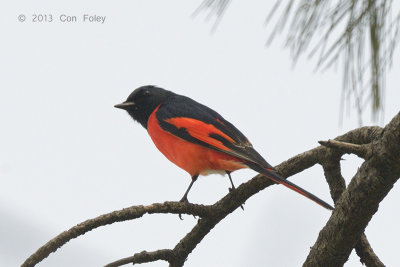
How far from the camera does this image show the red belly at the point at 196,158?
13.0 ft

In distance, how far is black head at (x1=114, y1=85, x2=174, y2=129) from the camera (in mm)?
4891

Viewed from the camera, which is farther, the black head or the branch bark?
the black head

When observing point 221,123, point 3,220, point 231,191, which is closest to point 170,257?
point 231,191

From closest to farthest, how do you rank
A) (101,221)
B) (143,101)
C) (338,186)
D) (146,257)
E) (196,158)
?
(101,221), (146,257), (338,186), (196,158), (143,101)

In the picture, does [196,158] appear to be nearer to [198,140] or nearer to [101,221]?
[198,140]

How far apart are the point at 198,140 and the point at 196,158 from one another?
11 centimetres

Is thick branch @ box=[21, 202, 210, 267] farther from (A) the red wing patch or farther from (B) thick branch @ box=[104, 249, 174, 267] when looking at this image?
(A) the red wing patch

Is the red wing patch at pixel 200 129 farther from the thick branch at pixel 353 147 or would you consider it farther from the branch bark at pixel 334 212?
the thick branch at pixel 353 147

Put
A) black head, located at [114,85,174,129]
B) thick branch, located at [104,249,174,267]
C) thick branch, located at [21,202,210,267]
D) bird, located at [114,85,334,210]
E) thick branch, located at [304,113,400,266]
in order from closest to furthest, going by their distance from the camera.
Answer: thick branch, located at [304,113,400,266]
thick branch, located at [21,202,210,267]
thick branch, located at [104,249,174,267]
bird, located at [114,85,334,210]
black head, located at [114,85,174,129]

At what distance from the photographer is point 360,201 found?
221 cm

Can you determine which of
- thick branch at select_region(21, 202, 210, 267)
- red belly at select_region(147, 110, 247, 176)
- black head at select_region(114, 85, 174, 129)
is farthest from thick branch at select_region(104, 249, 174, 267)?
black head at select_region(114, 85, 174, 129)

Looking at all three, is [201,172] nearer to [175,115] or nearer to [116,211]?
[175,115]

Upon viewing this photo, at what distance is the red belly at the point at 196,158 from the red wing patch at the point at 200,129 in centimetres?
5

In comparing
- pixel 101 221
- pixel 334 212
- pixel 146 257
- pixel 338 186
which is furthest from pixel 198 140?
pixel 334 212
